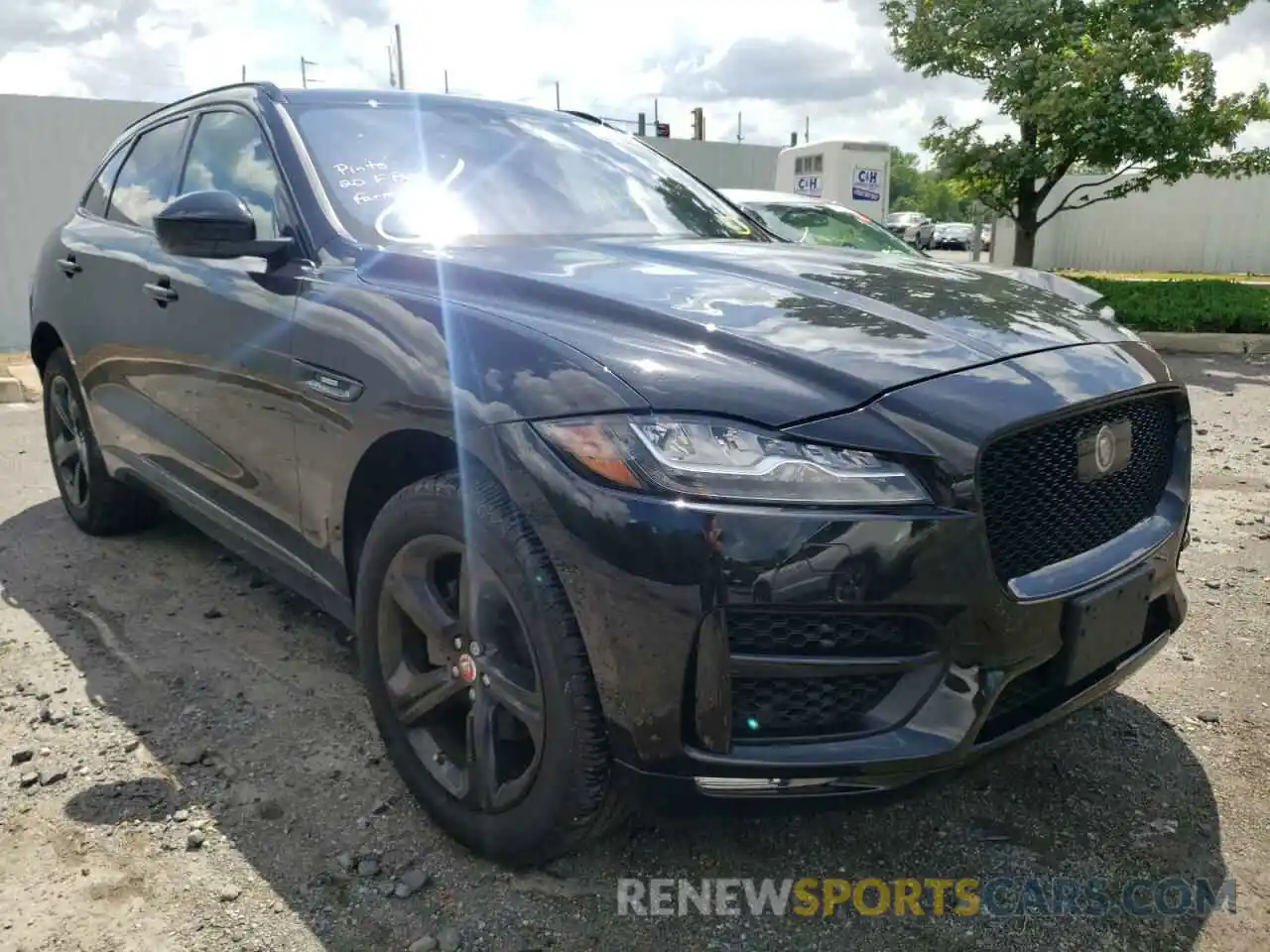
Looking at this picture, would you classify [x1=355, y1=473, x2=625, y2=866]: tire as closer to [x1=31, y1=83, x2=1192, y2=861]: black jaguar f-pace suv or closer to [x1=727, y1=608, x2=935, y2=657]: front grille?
[x1=31, y1=83, x2=1192, y2=861]: black jaguar f-pace suv

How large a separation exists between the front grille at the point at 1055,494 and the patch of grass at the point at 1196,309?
8509mm

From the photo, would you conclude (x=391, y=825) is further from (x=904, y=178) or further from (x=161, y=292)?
(x=904, y=178)

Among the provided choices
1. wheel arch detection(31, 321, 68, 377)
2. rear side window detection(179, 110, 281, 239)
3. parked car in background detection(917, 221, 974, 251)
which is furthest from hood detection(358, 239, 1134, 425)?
parked car in background detection(917, 221, 974, 251)

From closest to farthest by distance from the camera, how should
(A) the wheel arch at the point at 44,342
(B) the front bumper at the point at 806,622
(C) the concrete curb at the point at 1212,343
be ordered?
(B) the front bumper at the point at 806,622, (A) the wheel arch at the point at 44,342, (C) the concrete curb at the point at 1212,343

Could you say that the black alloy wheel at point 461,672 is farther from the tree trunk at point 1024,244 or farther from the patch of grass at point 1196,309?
the tree trunk at point 1024,244

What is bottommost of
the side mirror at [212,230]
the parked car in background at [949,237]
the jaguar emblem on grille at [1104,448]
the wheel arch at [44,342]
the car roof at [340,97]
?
the parked car in background at [949,237]

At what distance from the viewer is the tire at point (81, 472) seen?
4.28m

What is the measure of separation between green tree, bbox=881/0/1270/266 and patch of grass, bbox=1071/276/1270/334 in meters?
2.01

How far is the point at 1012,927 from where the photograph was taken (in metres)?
2.05

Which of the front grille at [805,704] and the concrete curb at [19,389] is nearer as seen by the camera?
the front grille at [805,704]

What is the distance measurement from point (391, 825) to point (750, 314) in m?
1.41

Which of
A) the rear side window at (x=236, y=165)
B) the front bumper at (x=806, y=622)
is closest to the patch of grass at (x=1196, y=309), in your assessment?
the rear side window at (x=236, y=165)

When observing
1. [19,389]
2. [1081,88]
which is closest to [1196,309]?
[1081,88]

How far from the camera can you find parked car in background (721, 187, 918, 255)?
318 inches
